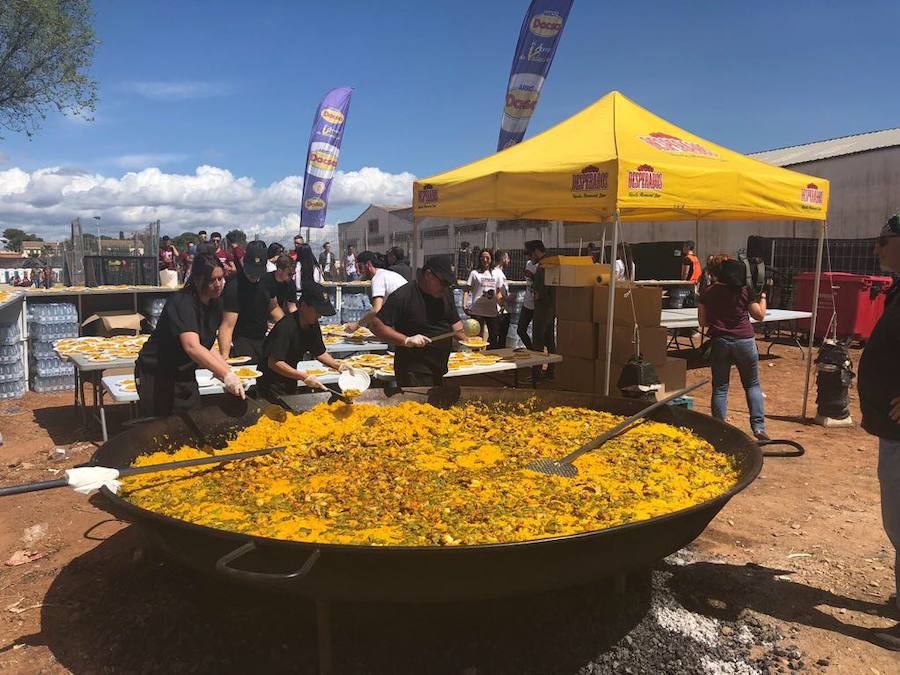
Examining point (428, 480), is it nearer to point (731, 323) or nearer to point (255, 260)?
point (255, 260)

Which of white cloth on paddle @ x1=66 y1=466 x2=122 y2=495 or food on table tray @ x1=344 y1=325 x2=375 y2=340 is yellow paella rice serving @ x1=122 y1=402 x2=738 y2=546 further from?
food on table tray @ x1=344 y1=325 x2=375 y2=340

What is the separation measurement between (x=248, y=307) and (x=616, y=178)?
331 centimetres

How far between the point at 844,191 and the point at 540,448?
670 inches

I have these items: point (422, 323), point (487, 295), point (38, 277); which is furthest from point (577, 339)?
point (38, 277)

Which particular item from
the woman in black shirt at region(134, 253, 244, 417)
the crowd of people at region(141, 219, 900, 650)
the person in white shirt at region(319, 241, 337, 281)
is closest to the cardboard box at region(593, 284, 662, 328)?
the crowd of people at region(141, 219, 900, 650)

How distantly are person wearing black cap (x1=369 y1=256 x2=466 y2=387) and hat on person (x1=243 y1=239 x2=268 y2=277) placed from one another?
1.53 m

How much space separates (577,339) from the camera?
21.5ft

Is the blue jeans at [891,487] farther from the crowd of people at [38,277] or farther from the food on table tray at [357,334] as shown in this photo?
the crowd of people at [38,277]

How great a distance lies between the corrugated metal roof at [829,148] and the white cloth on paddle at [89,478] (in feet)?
62.1

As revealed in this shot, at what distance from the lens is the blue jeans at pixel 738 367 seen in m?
5.46

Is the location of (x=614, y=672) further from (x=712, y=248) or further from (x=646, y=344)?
(x=712, y=248)

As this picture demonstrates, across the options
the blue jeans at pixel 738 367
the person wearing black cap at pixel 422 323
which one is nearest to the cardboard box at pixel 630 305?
the blue jeans at pixel 738 367

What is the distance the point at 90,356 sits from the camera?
5.86 metres

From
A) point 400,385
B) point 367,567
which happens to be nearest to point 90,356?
point 400,385
